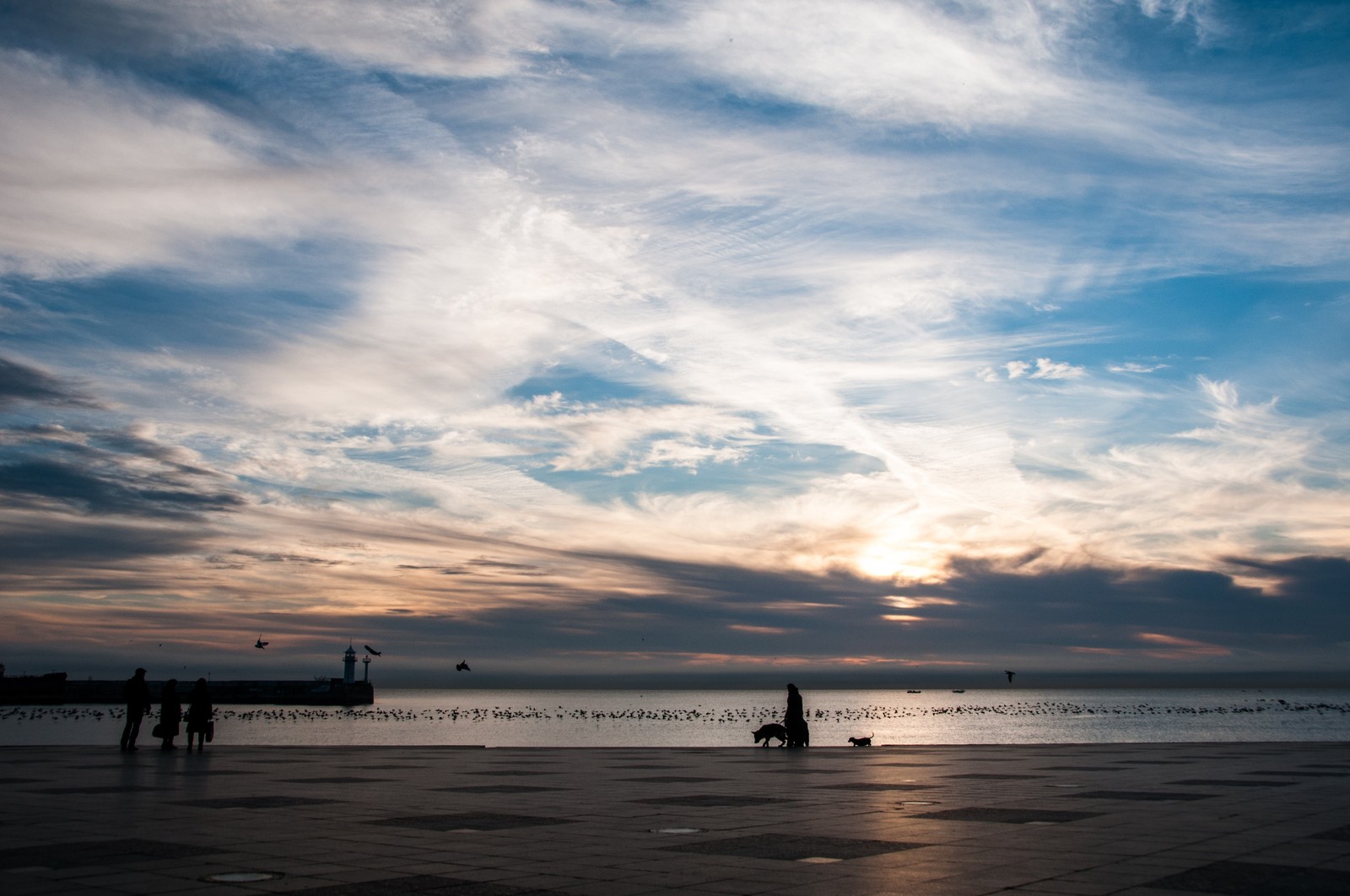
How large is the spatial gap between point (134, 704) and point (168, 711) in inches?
50.7

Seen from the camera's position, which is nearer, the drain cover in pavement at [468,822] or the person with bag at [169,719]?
the drain cover in pavement at [468,822]

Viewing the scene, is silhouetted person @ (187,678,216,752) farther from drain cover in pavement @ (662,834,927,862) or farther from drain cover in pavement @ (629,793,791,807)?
drain cover in pavement @ (662,834,927,862)

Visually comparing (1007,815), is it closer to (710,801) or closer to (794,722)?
(710,801)

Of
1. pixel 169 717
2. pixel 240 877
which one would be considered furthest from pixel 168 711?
pixel 240 877

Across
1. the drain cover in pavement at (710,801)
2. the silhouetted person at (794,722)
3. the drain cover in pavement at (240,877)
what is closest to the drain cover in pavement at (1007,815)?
the drain cover in pavement at (710,801)

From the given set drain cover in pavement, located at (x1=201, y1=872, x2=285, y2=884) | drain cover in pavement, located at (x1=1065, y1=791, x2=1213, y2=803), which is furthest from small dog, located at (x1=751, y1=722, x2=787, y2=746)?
drain cover in pavement, located at (x1=201, y1=872, x2=285, y2=884)

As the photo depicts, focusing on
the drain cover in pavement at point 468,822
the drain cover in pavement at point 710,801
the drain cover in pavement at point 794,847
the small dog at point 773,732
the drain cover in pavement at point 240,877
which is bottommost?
the small dog at point 773,732

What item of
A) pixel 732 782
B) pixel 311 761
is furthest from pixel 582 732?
pixel 732 782

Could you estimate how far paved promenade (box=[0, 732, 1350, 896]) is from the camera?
9.99 metres

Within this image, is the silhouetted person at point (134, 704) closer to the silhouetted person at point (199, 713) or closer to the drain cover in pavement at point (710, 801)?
the silhouetted person at point (199, 713)

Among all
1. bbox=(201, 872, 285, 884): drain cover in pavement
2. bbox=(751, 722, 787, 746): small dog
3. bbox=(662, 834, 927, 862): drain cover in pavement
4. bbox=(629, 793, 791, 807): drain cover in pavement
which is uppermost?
bbox=(201, 872, 285, 884): drain cover in pavement

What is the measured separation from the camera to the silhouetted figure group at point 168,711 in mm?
30562

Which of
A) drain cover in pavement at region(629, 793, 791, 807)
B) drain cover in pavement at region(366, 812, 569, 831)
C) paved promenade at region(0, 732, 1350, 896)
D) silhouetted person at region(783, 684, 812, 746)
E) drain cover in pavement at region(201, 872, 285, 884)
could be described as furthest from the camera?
silhouetted person at region(783, 684, 812, 746)

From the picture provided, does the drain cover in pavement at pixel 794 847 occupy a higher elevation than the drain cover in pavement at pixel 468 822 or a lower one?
higher
